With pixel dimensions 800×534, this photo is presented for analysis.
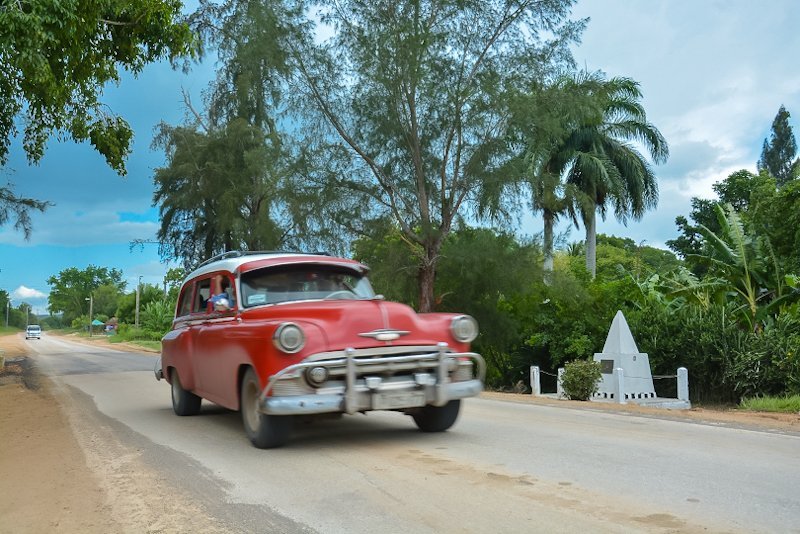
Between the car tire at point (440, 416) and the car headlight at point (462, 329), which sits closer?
the car headlight at point (462, 329)

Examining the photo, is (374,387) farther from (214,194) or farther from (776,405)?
(214,194)

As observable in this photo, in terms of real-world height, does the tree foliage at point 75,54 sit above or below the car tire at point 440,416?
above

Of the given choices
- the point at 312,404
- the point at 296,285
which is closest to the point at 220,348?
the point at 296,285

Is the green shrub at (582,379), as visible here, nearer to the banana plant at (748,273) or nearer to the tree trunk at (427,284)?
the tree trunk at (427,284)

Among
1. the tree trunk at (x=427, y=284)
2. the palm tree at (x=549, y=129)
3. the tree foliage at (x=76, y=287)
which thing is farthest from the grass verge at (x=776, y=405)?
the tree foliage at (x=76, y=287)

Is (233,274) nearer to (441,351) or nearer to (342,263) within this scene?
(342,263)

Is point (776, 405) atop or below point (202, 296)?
below

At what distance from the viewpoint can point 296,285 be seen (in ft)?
26.7

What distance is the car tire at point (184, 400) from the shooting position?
10.2 m

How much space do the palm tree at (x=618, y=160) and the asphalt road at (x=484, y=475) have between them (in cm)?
2785

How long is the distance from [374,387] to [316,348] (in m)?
0.65

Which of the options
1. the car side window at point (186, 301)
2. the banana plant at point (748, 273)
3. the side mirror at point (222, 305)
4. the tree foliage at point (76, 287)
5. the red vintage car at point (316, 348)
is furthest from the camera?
the tree foliage at point (76, 287)

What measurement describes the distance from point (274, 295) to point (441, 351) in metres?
2.03

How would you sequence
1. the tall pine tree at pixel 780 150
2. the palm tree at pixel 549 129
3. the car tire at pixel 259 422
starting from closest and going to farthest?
the car tire at pixel 259 422 < the palm tree at pixel 549 129 < the tall pine tree at pixel 780 150
